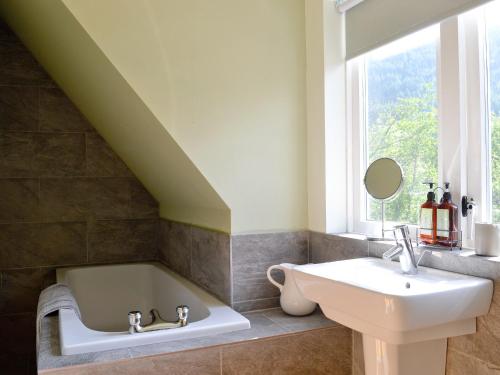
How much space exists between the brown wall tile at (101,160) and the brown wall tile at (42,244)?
0.39 meters

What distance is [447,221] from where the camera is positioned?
6.04ft

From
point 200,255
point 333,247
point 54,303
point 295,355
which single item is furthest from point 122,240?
point 295,355

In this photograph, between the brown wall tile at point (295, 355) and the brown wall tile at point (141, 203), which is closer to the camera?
the brown wall tile at point (295, 355)

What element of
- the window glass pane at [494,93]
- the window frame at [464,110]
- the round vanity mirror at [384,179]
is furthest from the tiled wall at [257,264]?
the window glass pane at [494,93]

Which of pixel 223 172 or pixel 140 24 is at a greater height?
pixel 140 24

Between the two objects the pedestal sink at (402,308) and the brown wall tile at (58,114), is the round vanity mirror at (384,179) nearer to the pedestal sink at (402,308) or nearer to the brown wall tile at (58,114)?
the pedestal sink at (402,308)

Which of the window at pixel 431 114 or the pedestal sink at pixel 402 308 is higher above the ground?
the window at pixel 431 114

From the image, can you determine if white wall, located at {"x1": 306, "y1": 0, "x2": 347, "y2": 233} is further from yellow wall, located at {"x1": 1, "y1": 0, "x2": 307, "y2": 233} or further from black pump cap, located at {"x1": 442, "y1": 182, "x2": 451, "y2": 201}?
black pump cap, located at {"x1": 442, "y1": 182, "x2": 451, "y2": 201}

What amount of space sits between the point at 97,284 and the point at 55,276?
288 millimetres

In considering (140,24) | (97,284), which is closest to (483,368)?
(140,24)

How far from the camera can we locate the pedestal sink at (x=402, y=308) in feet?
4.67

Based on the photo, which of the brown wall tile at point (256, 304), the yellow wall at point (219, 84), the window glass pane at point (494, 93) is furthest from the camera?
the brown wall tile at point (256, 304)

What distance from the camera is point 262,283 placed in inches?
97.0

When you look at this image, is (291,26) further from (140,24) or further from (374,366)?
(374,366)
